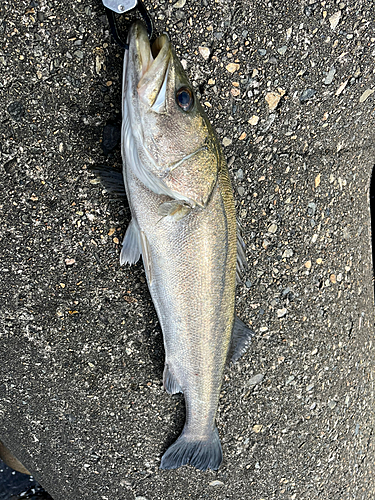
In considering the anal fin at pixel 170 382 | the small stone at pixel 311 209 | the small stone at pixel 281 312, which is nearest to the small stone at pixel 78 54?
the small stone at pixel 311 209

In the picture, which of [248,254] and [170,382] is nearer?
[170,382]

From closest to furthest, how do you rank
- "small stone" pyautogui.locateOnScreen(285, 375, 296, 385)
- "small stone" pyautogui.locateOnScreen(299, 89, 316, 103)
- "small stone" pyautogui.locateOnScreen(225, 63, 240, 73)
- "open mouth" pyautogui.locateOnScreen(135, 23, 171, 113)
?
1. "open mouth" pyautogui.locateOnScreen(135, 23, 171, 113)
2. "small stone" pyautogui.locateOnScreen(225, 63, 240, 73)
3. "small stone" pyautogui.locateOnScreen(299, 89, 316, 103)
4. "small stone" pyautogui.locateOnScreen(285, 375, 296, 385)

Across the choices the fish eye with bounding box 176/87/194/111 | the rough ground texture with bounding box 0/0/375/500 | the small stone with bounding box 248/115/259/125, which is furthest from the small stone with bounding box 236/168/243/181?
the fish eye with bounding box 176/87/194/111

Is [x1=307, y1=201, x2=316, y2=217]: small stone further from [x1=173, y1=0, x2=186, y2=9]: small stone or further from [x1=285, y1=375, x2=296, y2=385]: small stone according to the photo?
[x1=173, y1=0, x2=186, y2=9]: small stone

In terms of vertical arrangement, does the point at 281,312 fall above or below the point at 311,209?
below

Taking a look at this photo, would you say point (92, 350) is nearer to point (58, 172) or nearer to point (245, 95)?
point (58, 172)

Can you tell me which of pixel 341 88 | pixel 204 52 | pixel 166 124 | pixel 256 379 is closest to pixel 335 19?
pixel 341 88

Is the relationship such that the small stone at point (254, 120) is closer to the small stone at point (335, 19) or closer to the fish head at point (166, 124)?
the fish head at point (166, 124)

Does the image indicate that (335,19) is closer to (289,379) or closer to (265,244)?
(265,244)
